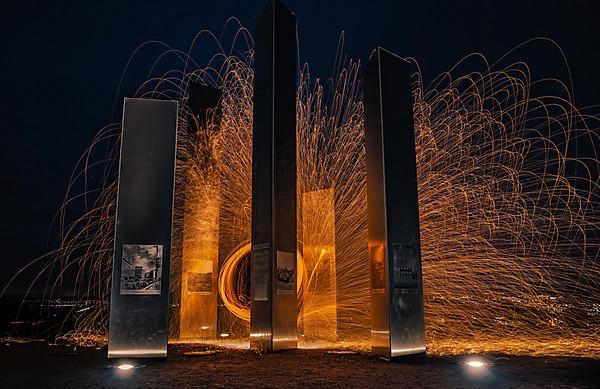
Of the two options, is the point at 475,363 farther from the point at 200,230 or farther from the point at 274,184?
the point at 200,230

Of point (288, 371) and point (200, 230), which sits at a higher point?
point (200, 230)

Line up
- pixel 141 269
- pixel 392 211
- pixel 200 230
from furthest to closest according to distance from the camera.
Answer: pixel 200 230
pixel 392 211
pixel 141 269

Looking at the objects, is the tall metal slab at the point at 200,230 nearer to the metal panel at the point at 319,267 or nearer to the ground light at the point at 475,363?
the metal panel at the point at 319,267

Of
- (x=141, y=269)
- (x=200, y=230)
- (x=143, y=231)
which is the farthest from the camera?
(x=200, y=230)

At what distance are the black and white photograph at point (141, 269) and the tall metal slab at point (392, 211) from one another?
13.1 ft

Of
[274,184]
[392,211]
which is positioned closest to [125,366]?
[274,184]

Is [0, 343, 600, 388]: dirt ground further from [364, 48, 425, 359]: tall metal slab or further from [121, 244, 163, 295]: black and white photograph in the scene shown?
[121, 244, 163, 295]: black and white photograph

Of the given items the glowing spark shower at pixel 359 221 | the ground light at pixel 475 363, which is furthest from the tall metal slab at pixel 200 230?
the ground light at pixel 475 363

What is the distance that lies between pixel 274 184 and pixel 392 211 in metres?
2.70

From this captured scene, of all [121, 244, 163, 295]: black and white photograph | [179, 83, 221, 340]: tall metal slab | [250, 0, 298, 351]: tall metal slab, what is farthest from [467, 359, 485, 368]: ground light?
[179, 83, 221, 340]: tall metal slab

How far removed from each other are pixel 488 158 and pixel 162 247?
771 cm

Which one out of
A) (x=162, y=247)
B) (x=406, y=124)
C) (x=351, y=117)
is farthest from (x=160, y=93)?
(x=406, y=124)

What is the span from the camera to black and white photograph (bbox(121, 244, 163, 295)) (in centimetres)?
967

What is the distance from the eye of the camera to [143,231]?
986 centimetres
